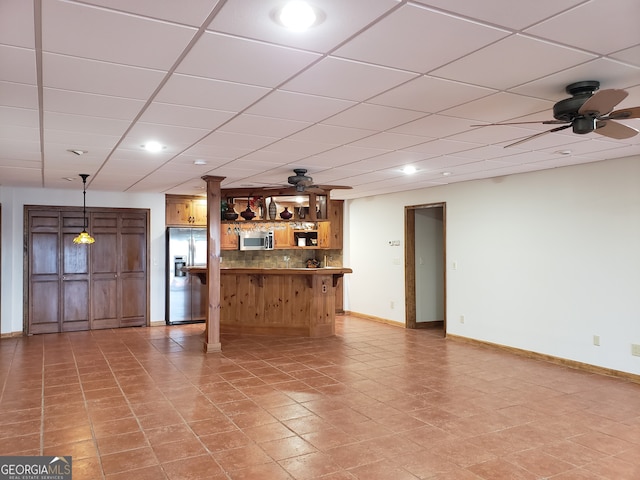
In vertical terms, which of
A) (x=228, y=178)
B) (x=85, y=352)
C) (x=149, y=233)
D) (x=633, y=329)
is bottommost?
(x=85, y=352)

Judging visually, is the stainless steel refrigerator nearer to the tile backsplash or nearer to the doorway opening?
the tile backsplash

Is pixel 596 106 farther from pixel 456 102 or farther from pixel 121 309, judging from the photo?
pixel 121 309

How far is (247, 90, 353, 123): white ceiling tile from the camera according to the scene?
309 cm

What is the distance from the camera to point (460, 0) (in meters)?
1.88

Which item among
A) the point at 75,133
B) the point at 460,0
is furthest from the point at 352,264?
the point at 460,0

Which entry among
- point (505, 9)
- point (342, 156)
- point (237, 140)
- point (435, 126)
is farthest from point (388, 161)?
point (505, 9)

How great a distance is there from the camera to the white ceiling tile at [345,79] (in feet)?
8.45

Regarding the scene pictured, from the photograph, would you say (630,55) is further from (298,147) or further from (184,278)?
(184,278)

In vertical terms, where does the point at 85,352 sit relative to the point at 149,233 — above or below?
below

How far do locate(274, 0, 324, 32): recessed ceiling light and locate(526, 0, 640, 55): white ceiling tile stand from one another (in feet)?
3.14

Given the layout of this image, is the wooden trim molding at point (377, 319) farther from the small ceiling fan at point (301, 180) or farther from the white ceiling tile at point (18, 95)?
the white ceiling tile at point (18, 95)

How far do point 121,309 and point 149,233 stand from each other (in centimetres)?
140

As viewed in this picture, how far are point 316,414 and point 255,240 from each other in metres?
5.60

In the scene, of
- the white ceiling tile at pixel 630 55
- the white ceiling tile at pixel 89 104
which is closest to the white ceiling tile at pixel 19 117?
the white ceiling tile at pixel 89 104
